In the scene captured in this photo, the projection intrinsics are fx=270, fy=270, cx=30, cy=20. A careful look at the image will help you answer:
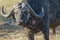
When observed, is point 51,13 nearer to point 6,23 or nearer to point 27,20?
point 27,20

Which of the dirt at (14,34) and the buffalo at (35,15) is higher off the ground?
the buffalo at (35,15)

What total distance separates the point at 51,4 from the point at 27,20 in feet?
5.37

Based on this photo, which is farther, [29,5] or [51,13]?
[51,13]

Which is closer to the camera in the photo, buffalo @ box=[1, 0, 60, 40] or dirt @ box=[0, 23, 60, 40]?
buffalo @ box=[1, 0, 60, 40]

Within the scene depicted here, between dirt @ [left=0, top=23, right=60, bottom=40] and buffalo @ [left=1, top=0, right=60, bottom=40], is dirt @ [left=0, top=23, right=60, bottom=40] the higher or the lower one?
the lower one

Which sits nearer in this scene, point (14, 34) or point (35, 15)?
point (35, 15)

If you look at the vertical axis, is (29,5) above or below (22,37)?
above

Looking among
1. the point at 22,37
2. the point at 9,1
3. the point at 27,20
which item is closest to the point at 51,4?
the point at 27,20

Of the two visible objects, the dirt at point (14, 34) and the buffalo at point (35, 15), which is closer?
the buffalo at point (35, 15)

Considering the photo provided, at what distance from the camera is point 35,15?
6590 millimetres

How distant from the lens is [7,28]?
10.8 meters

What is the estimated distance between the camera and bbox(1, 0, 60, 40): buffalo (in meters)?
6.18

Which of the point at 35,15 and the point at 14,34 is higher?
the point at 35,15

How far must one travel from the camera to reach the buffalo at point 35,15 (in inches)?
243
